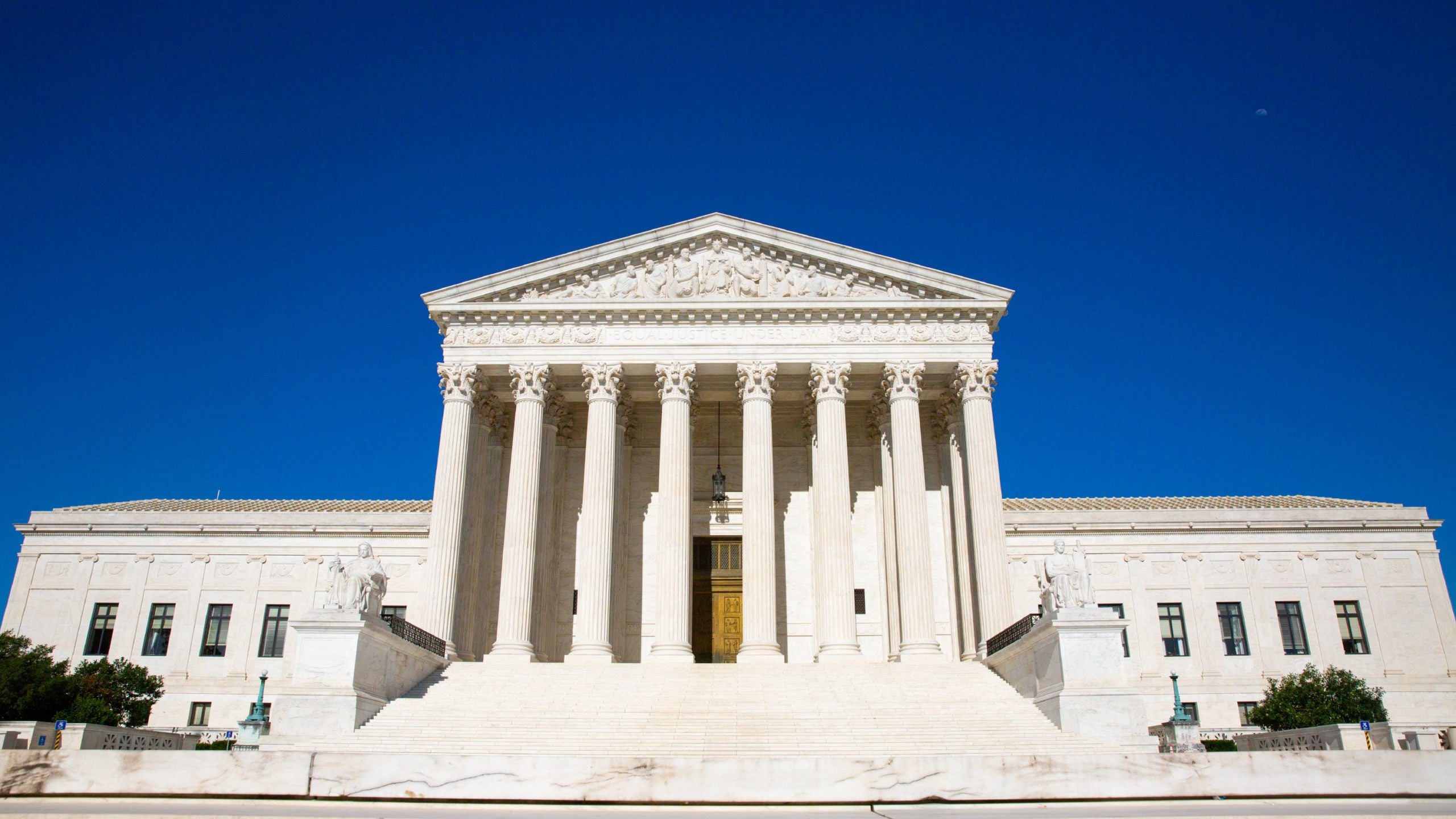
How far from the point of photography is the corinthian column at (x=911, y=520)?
3042 centimetres

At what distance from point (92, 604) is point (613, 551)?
21875 millimetres

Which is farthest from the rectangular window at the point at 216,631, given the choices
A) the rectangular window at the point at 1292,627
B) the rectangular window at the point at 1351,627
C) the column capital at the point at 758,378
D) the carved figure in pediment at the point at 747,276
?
Result: the rectangular window at the point at 1351,627

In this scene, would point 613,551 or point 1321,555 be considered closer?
point 613,551

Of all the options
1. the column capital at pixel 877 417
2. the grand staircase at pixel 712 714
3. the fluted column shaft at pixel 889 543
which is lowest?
the grand staircase at pixel 712 714

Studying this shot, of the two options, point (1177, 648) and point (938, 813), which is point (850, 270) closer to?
point (1177, 648)

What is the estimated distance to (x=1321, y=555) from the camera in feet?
129

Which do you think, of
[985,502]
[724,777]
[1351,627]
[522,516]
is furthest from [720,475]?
[724,777]

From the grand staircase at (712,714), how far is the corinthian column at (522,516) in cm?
179

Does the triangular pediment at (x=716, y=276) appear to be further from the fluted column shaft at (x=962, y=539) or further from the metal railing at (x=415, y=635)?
the metal railing at (x=415, y=635)

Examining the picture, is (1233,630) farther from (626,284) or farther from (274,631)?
(274,631)

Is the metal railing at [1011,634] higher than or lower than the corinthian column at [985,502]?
lower

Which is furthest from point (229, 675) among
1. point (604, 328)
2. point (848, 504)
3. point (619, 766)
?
point (619, 766)

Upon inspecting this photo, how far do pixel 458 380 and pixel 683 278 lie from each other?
27.5 ft

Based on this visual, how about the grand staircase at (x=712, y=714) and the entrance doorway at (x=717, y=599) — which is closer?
the grand staircase at (x=712, y=714)
